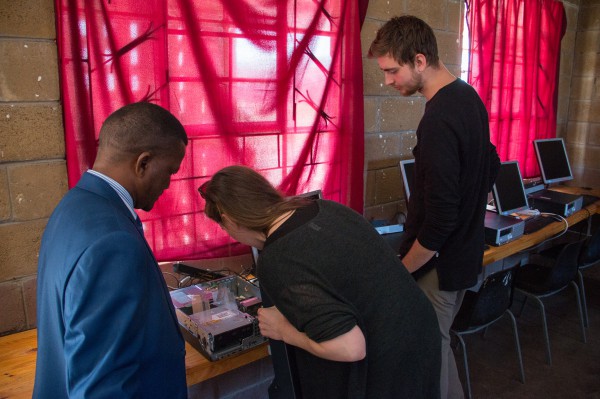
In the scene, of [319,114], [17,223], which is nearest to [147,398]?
[17,223]

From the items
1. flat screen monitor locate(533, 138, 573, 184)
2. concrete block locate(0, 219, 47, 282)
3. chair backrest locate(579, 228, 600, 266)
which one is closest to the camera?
concrete block locate(0, 219, 47, 282)

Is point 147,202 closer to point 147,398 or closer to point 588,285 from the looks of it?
point 147,398

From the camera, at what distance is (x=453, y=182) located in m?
A: 1.51

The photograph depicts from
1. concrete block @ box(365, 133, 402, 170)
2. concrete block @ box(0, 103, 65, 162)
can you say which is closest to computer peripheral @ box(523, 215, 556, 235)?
concrete block @ box(365, 133, 402, 170)

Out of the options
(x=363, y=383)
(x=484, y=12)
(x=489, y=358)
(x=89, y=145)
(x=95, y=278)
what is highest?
(x=484, y=12)

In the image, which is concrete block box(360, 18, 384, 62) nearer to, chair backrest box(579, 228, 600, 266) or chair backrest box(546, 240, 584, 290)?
chair backrest box(546, 240, 584, 290)

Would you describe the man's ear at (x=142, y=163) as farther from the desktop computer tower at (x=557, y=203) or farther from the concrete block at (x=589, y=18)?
the concrete block at (x=589, y=18)

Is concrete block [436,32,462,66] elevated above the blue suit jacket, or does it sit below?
above

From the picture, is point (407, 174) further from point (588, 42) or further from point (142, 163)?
point (588, 42)

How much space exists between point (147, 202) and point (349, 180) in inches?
60.2

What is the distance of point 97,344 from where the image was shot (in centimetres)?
80

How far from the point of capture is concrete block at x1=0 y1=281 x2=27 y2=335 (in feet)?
5.14

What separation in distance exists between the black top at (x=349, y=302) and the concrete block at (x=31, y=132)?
979mm

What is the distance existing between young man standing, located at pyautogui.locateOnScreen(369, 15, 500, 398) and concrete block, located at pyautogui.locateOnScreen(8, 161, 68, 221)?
3.92ft
